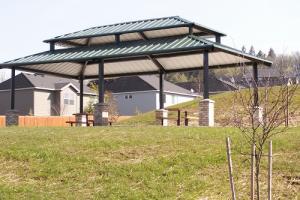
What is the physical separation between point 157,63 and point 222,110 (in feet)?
30.3

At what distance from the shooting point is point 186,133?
593 inches

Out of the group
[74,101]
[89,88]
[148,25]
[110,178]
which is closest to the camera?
[110,178]

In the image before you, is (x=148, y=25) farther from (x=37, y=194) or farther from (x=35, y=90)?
(x=35, y=90)

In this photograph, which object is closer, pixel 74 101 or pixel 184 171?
pixel 184 171

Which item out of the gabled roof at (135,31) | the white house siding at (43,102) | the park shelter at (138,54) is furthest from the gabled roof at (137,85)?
the gabled roof at (135,31)

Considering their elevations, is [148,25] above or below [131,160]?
above

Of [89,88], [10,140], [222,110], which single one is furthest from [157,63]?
[89,88]

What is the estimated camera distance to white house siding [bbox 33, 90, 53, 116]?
50406mm

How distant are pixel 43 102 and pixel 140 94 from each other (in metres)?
12.0

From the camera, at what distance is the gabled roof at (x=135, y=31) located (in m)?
22.3

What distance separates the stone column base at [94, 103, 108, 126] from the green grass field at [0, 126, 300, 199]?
704 cm

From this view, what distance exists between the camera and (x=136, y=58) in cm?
2400

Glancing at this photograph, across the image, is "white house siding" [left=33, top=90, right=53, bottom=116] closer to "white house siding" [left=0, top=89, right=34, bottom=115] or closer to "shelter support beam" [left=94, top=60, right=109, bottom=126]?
"white house siding" [left=0, top=89, right=34, bottom=115]

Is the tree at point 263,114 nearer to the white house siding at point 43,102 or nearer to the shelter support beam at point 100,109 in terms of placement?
the shelter support beam at point 100,109
